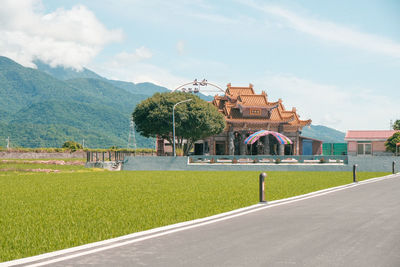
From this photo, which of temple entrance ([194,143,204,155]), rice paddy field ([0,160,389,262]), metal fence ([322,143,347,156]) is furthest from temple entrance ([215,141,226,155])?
rice paddy field ([0,160,389,262])

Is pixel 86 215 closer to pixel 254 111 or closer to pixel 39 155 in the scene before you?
pixel 254 111

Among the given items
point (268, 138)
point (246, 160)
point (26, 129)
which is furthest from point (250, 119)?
point (26, 129)

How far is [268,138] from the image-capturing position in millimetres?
62375

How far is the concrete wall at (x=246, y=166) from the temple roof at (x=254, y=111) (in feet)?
58.5

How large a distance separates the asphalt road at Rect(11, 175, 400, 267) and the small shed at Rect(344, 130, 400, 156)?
6145 centimetres

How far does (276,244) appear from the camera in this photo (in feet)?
24.2

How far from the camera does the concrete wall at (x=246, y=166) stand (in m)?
38.9

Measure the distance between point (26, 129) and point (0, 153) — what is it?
113283mm

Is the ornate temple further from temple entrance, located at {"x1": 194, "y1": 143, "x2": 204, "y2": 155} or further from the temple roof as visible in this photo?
temple entrance, located at {"x1": 194, "y1": 143, "x2": 204, "y2": 155}

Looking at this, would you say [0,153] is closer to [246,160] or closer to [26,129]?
[246,160]

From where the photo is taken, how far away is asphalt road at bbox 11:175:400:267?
629cm

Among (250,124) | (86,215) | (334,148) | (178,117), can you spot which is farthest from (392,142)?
(86,215)

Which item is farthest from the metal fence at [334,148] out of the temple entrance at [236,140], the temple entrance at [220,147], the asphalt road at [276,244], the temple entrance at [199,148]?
the asphalt road at [276,244]

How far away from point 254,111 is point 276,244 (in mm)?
55243
